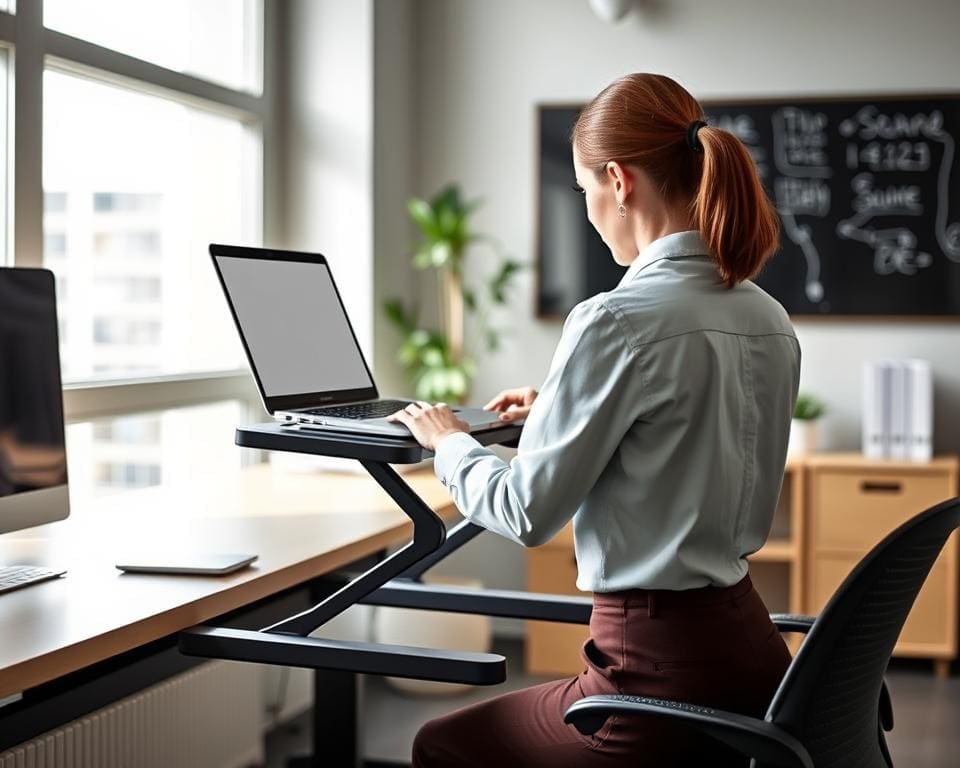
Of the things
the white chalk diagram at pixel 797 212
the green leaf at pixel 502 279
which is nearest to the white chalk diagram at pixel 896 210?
the white chalk diagram at pixel 797 212

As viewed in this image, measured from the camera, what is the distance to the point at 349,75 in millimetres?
3891

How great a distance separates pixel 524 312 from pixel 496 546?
0.85 metres

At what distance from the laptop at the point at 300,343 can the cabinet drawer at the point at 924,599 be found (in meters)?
2.23

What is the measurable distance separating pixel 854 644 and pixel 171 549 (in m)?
1.24

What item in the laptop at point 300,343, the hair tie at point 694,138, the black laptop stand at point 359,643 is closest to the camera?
the hair tie at point 694,138

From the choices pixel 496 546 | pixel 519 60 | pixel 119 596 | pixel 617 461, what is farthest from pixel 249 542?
pixel 519 60

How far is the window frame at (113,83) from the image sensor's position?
8.48ft

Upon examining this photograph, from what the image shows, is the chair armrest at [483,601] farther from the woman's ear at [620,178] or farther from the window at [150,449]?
the window at [150,449]

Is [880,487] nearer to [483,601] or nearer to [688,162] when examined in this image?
[483,601]

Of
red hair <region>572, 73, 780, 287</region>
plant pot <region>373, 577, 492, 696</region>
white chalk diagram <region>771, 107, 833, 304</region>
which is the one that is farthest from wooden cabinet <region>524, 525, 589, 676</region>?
red hair <region>572, 73, 780, 287</region>

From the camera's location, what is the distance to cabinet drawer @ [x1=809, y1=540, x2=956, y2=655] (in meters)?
3.99

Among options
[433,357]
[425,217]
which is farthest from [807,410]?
[425,217]

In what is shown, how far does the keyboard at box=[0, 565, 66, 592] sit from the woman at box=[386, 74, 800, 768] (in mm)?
671

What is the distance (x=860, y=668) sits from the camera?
A: 143 centimetres
